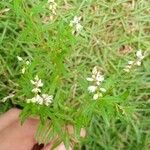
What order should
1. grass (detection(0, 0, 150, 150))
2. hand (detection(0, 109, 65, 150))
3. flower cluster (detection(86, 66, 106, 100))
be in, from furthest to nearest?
grass (detection(0, 0, 150, 150)) → hand (detection(0, 109, 65, 150)) → flower cluster (detection(86, 66, 106, 100))

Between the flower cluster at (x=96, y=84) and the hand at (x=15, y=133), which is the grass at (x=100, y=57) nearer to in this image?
the hand at (x=15, y=133)

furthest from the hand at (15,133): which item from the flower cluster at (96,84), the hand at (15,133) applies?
the flower cluster at (96,84)

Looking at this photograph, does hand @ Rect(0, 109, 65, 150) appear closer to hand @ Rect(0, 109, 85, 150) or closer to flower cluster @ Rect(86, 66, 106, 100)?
hand @ Rect(0, 109, 85, 150)

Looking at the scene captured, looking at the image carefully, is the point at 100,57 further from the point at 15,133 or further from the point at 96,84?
the point at 96,84

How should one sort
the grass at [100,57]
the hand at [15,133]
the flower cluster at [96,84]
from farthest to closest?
the grass at [100,57] < the hand at [15,133] < the flower cluster at [96,84]

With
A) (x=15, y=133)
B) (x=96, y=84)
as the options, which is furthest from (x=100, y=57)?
(x=96, y=84)

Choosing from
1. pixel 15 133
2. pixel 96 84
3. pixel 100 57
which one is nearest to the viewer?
pixel 96 84

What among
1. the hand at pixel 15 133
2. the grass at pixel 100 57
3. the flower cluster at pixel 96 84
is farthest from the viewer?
the grass at pixel 100 57

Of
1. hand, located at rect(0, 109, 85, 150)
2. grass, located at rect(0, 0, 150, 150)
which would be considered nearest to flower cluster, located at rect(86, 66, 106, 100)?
grass, located at rect(0, 0, 150, 150)
